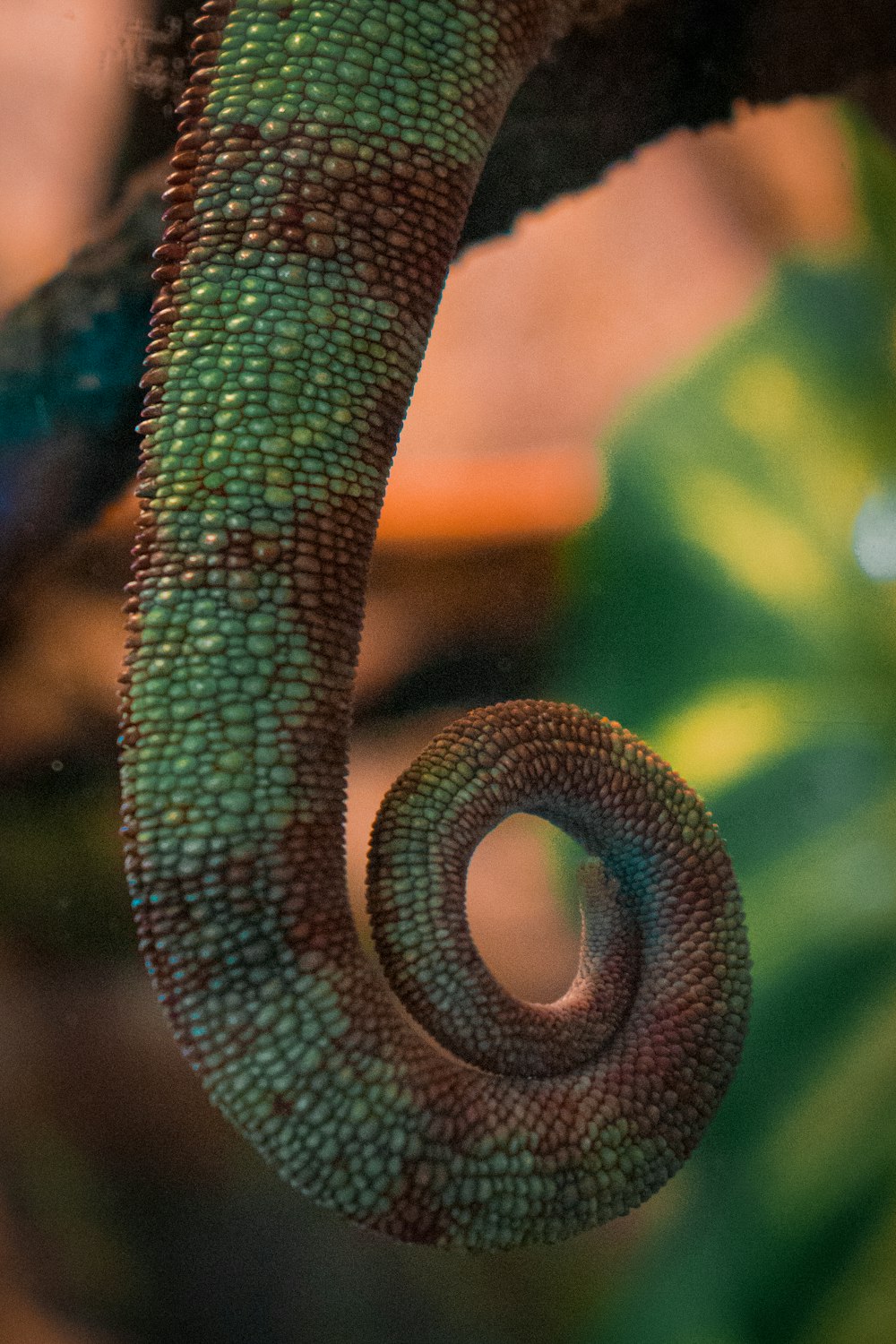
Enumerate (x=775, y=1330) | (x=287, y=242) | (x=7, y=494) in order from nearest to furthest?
(x=287, y=242) → (x=7, y=494) → (x=775, y=1330)

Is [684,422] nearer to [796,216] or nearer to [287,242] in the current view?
[796,216]

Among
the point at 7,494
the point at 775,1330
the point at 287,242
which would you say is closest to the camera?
the point at 287,242

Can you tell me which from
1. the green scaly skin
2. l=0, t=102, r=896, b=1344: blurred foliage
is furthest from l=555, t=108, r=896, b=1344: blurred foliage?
the green scaly skin

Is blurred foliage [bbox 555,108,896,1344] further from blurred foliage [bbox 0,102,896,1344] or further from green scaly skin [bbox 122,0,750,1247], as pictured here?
green scaly skin [bbox 122,0,750,1247]

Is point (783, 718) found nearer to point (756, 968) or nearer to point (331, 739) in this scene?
point (756, 968)

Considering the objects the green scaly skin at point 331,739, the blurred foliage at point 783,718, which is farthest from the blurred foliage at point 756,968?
the green scaly skin at point 331,739

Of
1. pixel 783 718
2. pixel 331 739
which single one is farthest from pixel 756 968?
pixel 331 739

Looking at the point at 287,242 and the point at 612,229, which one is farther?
the point at 612,229

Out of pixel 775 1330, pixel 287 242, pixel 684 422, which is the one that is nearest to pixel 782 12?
pixel 684 422
